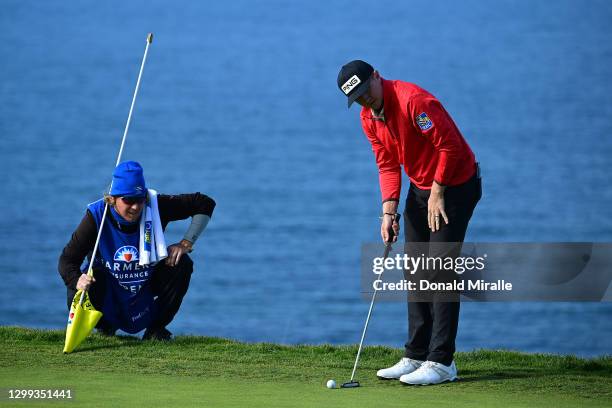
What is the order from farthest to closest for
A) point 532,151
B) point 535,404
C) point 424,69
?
1. point 424,69
2. point 532,151
3. point 535,404

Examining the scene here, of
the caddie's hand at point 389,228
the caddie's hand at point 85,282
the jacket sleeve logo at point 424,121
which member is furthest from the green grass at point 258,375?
the jacket sleeve logo at point 424,121

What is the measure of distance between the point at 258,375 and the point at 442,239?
1103 millimetres

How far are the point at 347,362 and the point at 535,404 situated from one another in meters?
1.36

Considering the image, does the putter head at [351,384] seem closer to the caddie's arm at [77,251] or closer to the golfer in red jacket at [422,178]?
the golfer in red jacket at [422,178]

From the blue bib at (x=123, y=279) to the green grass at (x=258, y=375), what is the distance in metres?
0.16

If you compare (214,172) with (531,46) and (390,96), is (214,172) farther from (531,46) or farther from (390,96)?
(531,46)

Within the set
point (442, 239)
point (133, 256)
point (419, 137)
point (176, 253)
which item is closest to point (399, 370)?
point (442, 239)

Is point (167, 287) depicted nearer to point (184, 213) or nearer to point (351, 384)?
point (184, 213)

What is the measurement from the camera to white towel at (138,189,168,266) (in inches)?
302

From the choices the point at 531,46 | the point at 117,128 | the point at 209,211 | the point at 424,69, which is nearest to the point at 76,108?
the point at 117,128

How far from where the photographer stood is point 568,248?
52.4 ft

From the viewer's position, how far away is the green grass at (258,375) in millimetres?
6270

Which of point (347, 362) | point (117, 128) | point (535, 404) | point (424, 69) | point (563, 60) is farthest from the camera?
point (563, 60)

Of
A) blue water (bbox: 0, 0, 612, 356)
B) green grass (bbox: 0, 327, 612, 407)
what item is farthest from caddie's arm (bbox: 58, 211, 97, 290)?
blue water (bbox: 0, 0, 612, 356)
